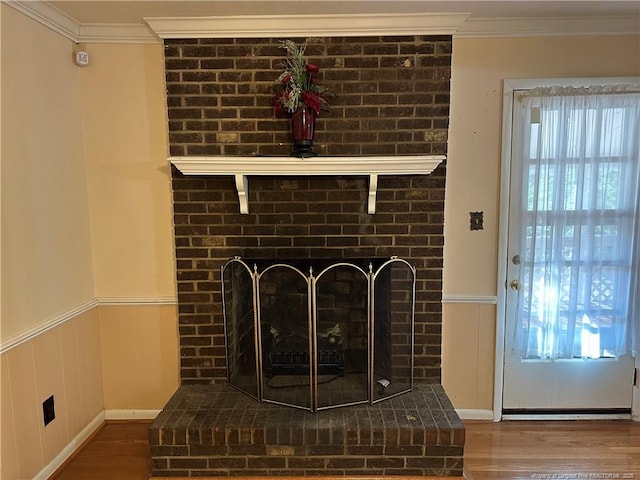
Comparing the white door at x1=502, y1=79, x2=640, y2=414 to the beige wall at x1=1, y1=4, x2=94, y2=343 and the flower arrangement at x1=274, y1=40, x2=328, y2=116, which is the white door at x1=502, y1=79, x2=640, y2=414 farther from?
the beige wall at x1=1, y1=4, x2=94, y2=343

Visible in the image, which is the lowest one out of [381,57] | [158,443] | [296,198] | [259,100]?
[158,443]

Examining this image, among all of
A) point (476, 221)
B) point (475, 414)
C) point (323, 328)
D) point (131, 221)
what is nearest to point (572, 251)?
point (476, 221)

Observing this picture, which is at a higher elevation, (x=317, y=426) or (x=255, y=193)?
(x=255, y=193)

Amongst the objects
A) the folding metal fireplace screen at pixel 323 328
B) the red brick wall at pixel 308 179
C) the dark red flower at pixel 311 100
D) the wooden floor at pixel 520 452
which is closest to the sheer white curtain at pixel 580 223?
the wooden floor at pixel 520 452

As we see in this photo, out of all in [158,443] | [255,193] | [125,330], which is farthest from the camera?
[125,330]

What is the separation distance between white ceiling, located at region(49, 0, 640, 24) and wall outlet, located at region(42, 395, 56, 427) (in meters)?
2.03

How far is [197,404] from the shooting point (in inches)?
91.3

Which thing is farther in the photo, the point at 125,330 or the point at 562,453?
the point at 125,330

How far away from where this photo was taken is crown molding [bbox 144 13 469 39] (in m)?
2.27

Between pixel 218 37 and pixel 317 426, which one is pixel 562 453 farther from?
pixel 218 37

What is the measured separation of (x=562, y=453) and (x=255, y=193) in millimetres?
2270

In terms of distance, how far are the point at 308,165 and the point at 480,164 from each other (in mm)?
1065

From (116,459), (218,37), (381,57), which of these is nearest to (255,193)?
(218,37)

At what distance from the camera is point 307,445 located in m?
2.11
